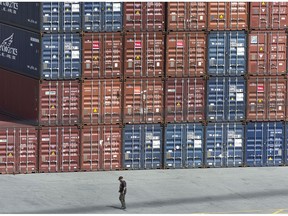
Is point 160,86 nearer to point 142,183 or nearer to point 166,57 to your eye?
point 166,57

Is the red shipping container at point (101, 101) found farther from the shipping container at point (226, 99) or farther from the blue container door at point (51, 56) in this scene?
the shipping container at point (226, 99)

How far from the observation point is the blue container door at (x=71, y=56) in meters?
58.6

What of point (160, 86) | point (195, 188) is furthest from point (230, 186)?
point (160, 86)

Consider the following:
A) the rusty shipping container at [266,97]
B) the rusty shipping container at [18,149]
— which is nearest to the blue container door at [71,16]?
the rusty shipping container at [18,149]

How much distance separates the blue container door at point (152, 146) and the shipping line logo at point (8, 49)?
7.84 m

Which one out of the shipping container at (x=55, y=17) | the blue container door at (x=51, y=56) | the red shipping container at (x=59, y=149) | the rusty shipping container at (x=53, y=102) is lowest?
the red shipping container at (x=59, y=149)

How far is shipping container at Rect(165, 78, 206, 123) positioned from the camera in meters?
Answer: 60.2

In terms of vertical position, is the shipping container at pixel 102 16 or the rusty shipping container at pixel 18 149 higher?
the shipping container at pixel 102 16

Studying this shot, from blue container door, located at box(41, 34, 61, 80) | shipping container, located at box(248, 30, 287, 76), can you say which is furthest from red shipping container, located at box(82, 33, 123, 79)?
shipping container, located at box(248, 30, 287, 76)

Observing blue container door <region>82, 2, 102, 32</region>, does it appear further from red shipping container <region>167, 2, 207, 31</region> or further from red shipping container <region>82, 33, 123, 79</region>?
red shipping container <region>167, 2, 207, 31</region>

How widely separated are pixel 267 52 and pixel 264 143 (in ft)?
15.0

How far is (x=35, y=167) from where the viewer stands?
59031 millimetres

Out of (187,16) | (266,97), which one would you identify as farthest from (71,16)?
(266,97)

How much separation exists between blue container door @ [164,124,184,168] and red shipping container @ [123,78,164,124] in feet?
3.26
